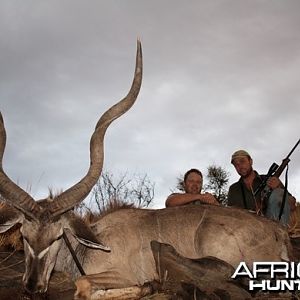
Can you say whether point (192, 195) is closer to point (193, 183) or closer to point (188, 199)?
point (188, 199)

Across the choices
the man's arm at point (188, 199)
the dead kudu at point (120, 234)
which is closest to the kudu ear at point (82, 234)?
the dead kudu at point (120, 234)

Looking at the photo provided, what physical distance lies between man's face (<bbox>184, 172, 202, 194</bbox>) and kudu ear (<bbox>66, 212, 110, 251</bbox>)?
2.61 metres

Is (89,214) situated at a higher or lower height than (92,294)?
higher

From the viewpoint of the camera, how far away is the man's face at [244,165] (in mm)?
7816

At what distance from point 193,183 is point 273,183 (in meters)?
1.19

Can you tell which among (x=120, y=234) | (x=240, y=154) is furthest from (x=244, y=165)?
(x=120, y=234)

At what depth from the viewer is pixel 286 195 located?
6969 millimetres

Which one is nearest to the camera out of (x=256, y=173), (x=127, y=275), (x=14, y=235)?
(x=127, y=275)

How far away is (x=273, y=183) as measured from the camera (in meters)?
7.33

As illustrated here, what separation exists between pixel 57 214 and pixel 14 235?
203 centimetres

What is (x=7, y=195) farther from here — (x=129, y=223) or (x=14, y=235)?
(x=14, y=235)

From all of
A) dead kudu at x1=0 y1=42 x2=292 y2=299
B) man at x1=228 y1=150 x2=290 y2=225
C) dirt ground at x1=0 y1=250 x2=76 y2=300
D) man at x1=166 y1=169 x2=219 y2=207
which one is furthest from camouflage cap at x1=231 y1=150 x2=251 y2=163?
dirt ground at x1=0 y1=250 x2=76 y2=300

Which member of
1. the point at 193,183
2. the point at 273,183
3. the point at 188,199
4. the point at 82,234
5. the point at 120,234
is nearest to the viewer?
the point at 82,234

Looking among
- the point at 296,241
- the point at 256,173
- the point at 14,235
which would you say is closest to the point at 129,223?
the point at 14,235
